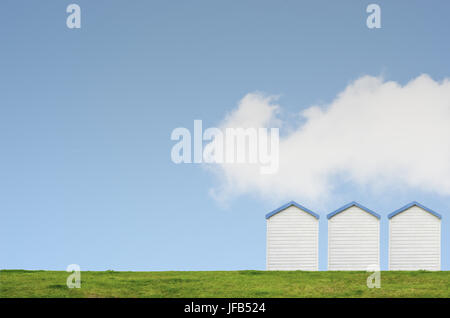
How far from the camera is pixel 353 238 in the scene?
26.4 m

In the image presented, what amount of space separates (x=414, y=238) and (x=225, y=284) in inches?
408

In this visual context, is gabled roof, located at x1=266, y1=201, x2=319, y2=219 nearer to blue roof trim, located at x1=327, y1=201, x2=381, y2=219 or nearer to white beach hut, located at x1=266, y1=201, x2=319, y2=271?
white beach hut, located at x1=266, y1=201, x2=319, y2=271

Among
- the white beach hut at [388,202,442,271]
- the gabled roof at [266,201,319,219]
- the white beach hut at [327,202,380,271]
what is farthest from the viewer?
the white beach hut at [388,202,442,271]

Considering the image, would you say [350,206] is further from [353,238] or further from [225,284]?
[225,284]

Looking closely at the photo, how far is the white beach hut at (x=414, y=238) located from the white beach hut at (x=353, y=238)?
853 millimetres

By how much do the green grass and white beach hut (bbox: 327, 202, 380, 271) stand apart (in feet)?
4.14

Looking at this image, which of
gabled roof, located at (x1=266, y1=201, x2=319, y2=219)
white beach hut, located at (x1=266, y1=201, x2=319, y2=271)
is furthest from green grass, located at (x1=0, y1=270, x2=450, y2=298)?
gabled roof, located at (x1=266, y1=201, x2=319, y2=219)

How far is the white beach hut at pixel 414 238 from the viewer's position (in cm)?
2658

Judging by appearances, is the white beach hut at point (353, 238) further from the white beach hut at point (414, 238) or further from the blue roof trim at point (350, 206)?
the white beach hut at point (414, 238)

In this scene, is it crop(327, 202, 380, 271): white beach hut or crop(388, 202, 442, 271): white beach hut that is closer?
crop(327, 202, 380, 271): white beach hut

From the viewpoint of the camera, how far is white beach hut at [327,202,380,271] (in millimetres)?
26297
